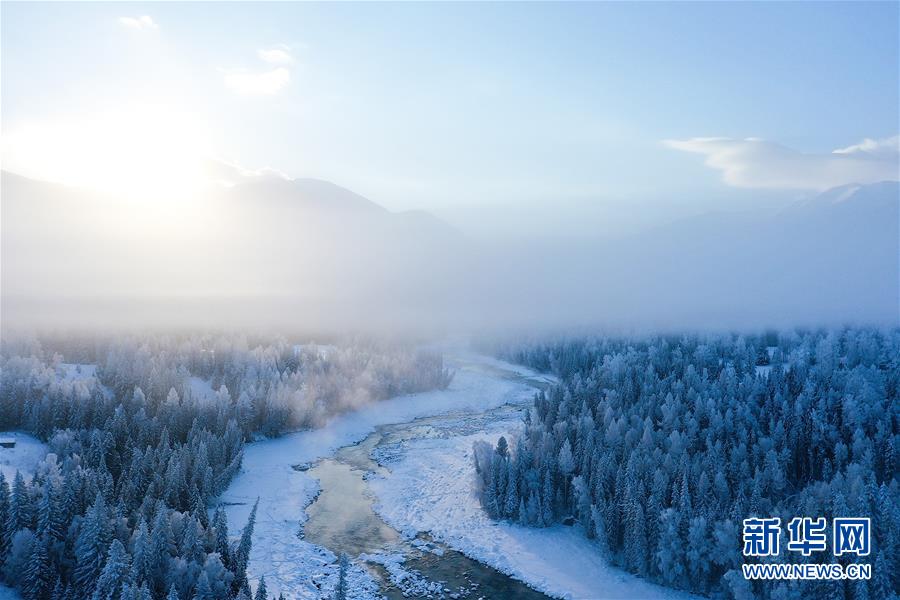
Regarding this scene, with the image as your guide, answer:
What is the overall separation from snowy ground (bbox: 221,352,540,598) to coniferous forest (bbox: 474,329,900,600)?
2250 centimetres

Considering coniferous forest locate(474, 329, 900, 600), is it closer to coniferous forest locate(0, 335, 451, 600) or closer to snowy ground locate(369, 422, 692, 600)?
snowy ground locate(369, 422, 692, 600)

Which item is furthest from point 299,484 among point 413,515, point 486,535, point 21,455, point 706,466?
point 706,466

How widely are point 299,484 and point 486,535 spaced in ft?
101

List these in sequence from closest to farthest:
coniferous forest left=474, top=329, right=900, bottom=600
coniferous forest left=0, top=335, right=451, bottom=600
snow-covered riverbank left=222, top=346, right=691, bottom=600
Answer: coniferous forest left=0, top=335, right=451, bottom=600, coniferous forest left=474, top=329, right=900, bottom=600, snow-covered riverbank left=222, top=346, right=691, bottom=600

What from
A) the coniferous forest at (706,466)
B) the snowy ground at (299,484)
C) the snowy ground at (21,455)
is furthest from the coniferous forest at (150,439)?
the coniferous forest at (706,466)

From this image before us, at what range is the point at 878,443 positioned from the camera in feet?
243

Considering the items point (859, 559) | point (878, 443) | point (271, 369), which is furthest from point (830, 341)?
point (271, 369)

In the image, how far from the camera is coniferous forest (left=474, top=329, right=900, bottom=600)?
5550 cm

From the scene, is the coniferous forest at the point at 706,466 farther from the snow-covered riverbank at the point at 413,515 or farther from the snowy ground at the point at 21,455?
the snowy ground at the point at 21,455

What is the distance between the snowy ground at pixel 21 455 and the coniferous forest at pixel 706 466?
5507 centimetres

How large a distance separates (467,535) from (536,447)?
16596 mm

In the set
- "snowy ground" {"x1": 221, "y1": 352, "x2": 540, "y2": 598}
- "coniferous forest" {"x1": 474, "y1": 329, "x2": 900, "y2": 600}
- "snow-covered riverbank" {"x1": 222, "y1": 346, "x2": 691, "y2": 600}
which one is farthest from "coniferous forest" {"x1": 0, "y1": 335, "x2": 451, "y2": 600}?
"coniferous forest" {"x1": 474, "y1": 329, "x2": 900, "y2": 600}

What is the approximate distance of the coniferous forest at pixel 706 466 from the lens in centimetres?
5550

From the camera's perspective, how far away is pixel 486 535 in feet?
224
